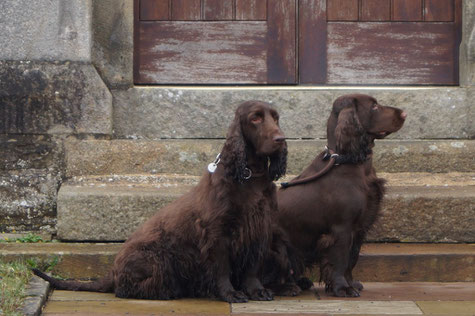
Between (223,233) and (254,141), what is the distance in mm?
573

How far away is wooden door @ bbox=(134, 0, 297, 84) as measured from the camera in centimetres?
702

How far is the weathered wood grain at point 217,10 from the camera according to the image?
7027 millimetres

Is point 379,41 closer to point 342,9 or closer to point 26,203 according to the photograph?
point 342,9

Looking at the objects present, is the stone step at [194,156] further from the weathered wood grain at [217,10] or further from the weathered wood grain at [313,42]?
the weathered wood grain at [217,10]

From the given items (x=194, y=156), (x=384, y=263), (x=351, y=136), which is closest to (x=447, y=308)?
(x=384, y=263)

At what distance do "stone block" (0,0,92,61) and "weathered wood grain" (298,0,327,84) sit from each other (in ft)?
5.64

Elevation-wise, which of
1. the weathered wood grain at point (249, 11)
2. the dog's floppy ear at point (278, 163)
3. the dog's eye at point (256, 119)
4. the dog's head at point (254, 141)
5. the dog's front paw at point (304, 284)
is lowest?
the dog's front paw at point (304, 284)

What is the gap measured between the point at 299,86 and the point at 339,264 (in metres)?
2.15

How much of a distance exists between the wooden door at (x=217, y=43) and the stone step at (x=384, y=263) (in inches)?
69.2

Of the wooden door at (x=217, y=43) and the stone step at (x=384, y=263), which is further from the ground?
the wooden door at (x=217, y=43)

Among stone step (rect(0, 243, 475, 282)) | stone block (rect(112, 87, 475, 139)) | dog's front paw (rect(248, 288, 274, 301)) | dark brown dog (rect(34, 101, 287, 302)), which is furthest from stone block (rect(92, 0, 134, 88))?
dog's front paw (rect(248, 288, 274, 301))

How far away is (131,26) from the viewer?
682cm

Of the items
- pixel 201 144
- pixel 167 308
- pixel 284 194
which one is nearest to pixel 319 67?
pixel 201 144

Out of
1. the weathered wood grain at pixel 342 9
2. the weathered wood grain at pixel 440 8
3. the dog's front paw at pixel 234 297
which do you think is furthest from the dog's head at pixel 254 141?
the weathered wood grain at pixel 440 8
